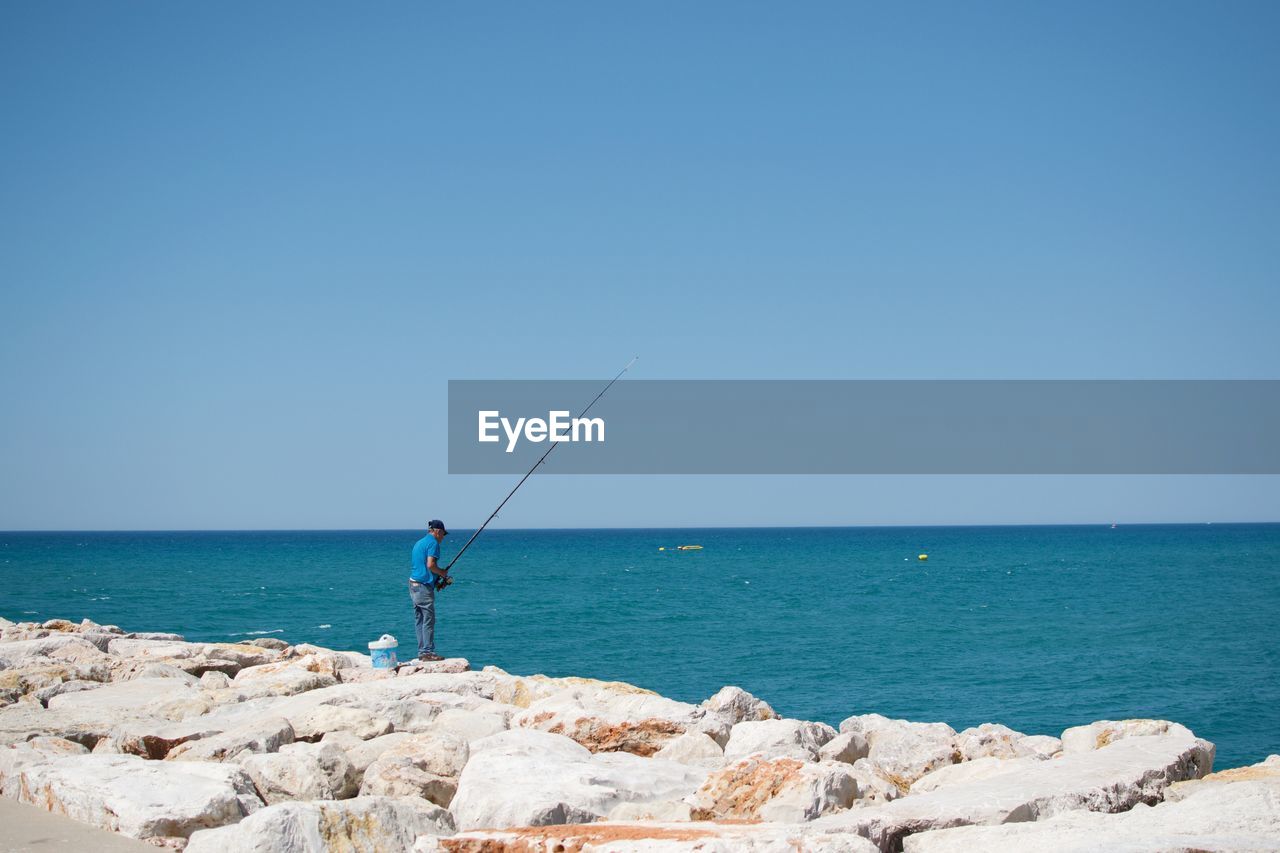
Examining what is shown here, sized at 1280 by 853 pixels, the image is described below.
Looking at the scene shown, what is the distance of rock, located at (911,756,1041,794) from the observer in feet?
20.6

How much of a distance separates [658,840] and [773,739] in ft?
10.2

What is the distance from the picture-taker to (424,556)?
1057cm

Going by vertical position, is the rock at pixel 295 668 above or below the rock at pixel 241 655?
above

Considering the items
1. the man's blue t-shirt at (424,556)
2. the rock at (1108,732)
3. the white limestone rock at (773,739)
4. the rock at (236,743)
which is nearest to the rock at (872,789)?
the white limestone rock at (773,739)

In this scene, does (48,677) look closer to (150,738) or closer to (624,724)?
(150,738)

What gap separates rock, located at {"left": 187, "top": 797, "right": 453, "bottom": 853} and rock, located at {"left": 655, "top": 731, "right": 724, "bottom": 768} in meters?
2.02

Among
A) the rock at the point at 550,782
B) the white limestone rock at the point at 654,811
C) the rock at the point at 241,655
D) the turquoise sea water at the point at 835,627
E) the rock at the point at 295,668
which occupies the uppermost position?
the rock at the point at 550,782

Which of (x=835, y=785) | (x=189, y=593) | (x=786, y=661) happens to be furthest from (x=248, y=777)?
(x=189, y=593)

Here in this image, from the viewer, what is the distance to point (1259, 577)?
46.0 metres

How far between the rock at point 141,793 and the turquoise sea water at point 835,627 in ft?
33.4

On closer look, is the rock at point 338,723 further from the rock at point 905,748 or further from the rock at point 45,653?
the rock at point 45,653

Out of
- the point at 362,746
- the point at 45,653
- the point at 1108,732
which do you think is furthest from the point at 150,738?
the point at 1108,732

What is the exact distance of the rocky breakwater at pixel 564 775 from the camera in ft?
14.8

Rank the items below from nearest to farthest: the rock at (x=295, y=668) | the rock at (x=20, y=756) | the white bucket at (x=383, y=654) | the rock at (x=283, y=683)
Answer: the rock at (x=20, y=756) < the rock at (x=283, y=683) < the rock at (x=295, y=668) < the white bucket at (x=383, y=654)
